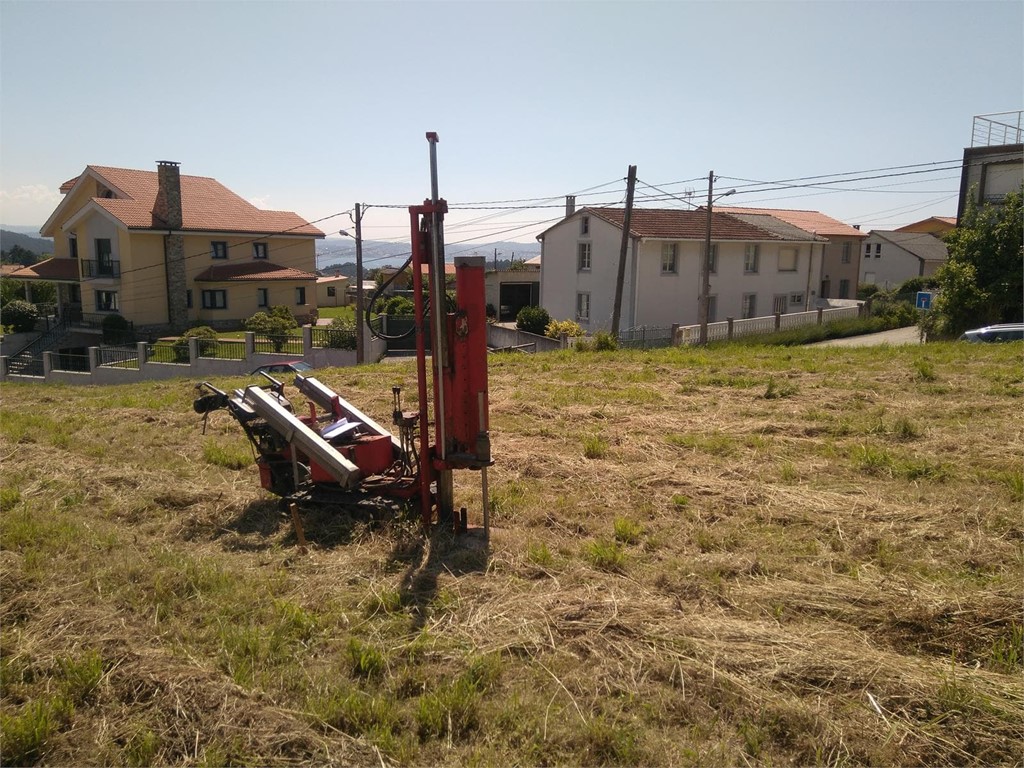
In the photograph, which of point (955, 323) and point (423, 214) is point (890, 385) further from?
point (955, 323)

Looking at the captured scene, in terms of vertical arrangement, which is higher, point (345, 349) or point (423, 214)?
point (423, 214)

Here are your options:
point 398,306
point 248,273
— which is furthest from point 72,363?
point 398,306

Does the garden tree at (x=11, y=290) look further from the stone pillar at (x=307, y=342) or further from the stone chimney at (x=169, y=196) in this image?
the stone pillar at (x=307, y=342)

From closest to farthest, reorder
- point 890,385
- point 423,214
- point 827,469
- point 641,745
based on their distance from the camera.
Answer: point 641,745, point 423,214, point 827,469, point 890,385

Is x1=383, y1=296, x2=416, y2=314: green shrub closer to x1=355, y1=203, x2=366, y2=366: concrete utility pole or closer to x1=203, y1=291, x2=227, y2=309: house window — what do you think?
x1=203, y1=291, x2=227, y2=309: house window

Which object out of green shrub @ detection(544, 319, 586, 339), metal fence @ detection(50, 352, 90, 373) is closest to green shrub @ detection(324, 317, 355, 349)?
green shrub @ detection(544, 319, 586, 339)

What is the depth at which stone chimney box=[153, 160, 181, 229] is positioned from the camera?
31750mm

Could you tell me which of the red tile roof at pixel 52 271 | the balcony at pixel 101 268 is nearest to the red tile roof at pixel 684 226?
the balcony at pixel 101 268

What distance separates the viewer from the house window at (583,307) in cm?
3141

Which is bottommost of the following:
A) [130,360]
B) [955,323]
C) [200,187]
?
[130,360]

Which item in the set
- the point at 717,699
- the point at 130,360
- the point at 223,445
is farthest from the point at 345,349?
the point at 717,699

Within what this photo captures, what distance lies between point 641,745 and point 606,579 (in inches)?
55.7

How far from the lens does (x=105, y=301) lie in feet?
109

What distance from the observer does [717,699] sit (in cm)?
320
